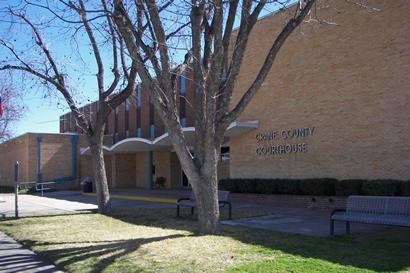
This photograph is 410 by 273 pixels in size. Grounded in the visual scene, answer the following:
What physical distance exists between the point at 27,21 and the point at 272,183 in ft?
35.3

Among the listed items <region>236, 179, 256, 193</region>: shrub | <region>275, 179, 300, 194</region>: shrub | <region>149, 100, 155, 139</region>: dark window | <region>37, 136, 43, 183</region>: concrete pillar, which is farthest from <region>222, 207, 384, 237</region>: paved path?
<region>37, 136, 43, 183</region>: concrete pillar

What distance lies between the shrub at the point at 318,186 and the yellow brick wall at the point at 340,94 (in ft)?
2.24

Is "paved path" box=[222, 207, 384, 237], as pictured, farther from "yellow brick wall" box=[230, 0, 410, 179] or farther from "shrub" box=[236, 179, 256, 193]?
"shrub" box=[236, 179, 256, 193]

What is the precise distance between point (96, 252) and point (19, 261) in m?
1.31

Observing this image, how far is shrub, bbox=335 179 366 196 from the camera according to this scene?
1584cm

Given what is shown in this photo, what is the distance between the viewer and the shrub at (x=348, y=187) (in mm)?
15844

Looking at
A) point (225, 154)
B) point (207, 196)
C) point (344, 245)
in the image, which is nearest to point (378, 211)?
point (344, 245)

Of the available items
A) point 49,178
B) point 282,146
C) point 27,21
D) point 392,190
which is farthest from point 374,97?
point 49,178

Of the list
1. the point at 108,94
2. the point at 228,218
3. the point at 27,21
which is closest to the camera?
the point at 228,218

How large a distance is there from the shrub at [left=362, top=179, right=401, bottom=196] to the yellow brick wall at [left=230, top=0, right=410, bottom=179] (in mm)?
831

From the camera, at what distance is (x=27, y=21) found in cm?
1442

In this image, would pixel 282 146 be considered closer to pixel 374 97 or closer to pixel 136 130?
pixel 374 97

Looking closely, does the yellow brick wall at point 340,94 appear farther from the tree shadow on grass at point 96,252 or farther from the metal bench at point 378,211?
the tree shadow on grass at point 96,252

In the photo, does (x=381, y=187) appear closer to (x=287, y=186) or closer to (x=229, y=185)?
(x=287, y=186)
